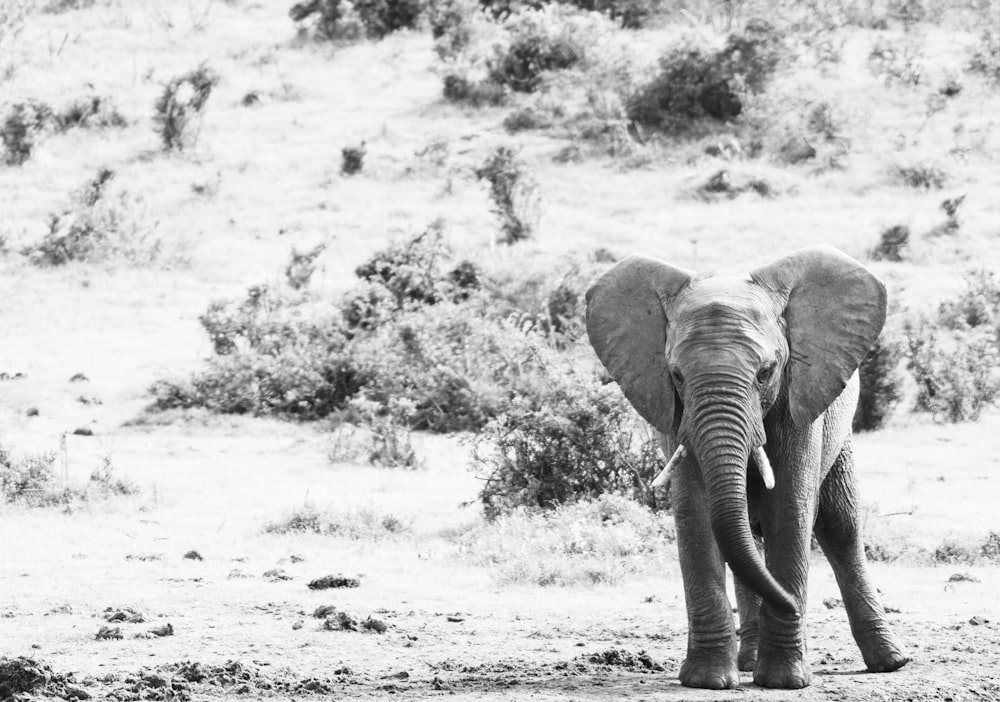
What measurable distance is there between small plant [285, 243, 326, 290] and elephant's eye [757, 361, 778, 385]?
15.2m

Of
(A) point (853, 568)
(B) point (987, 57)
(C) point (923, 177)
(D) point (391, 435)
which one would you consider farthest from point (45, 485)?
(B) point (987, 57)

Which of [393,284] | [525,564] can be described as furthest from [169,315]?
[525,564]

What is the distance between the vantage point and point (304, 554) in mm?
10266

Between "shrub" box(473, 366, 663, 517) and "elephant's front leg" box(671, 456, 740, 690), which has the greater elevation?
"elephant's front leg" box(671, 456, 740, 690)

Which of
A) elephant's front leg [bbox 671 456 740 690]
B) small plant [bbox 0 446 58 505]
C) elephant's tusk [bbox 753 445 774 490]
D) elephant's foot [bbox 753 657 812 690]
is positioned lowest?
small plant [bbox 0 446 58 505]

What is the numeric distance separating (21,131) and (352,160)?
5.89m

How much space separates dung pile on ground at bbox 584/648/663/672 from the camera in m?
6.51

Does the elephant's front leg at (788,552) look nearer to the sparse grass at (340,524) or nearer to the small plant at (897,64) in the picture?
the sparse grass at (340,524)

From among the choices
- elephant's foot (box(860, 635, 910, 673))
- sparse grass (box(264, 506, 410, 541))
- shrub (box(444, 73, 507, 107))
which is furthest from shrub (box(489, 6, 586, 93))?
elephant's foot (box(860, 635, 910, 673))

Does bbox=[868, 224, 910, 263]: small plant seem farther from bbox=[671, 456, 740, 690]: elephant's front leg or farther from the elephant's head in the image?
bbox=[671, 456, 740, 690]: elephant's front leg

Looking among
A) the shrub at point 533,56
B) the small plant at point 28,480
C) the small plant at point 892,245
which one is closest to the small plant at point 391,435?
the small plant at point 28,480

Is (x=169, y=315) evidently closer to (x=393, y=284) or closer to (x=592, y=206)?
(x=393, y=284)

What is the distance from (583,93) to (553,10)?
335 centimetres

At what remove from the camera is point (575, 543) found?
32.5 feet
